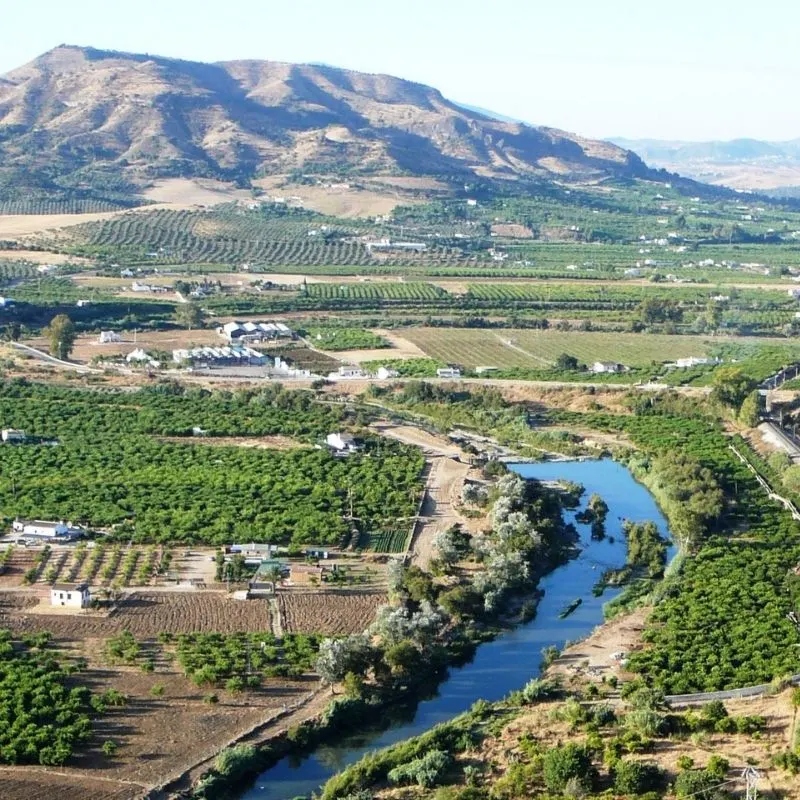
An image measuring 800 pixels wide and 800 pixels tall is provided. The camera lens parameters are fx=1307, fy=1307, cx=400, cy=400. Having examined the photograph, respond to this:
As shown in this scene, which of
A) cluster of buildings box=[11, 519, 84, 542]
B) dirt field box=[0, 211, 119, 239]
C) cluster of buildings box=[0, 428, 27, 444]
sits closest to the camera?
cluster of buildings box=[11, 519, 84, 542]

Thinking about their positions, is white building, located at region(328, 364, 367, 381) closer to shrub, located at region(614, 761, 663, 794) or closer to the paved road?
the paved road

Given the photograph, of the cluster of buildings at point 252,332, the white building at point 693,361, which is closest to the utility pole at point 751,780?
the white building at point 693,361

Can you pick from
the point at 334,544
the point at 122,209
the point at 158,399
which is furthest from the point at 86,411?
the point at 122,209

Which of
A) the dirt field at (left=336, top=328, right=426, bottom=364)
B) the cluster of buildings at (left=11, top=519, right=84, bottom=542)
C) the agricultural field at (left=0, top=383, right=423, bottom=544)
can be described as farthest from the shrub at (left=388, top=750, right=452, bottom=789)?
the dirt field at (left=336, top=328, right=426, bottom=364)

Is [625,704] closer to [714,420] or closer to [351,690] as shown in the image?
[351,690]

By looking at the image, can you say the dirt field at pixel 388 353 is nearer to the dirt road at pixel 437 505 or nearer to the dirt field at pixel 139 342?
the dirt field at pixel 139 342

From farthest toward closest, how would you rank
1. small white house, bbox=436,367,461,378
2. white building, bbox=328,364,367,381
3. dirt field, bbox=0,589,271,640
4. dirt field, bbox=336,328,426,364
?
dirt field, bbox=336,328,426,364, small white house, bbox=436,367,461,378, white building, bbox=328,364,367,381, dirt field, bbox=0,589,271,640

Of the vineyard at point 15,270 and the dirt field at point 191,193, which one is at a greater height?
the dirt field at point 191,193

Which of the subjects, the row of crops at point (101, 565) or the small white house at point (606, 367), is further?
the small white house at point (606, 367)
